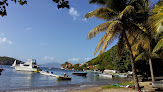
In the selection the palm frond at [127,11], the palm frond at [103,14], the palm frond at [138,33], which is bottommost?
the palm frond at [138,33]

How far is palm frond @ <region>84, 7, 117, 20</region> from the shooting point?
11.1 meters

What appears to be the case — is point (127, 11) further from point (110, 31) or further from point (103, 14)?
point (103, 14)

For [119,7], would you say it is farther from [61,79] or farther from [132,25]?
[61,79]

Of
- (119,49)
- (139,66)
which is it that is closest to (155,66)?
(139,66)

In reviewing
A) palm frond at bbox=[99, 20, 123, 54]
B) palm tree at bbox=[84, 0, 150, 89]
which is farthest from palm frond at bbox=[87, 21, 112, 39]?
palm frond at bbox=[99, 20, 123, 54]

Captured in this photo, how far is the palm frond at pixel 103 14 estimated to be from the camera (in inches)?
438

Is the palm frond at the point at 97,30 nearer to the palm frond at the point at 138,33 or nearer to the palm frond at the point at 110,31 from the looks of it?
the palm frond at the point at 110,31

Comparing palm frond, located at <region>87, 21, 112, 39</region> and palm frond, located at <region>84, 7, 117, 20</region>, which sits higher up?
palm frond, located at <region>84, 7, 117, 20</region>

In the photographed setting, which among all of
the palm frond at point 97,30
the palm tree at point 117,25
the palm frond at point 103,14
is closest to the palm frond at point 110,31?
the palm tree at point 117,25

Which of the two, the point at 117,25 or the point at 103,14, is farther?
the point at 103,14

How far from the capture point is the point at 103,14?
1146 centimetres

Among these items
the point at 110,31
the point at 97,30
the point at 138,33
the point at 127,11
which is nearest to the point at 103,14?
the point at 97,30

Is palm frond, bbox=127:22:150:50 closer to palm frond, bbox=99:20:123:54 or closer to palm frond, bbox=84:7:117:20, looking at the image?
palm frond, bbox=99:20:123:54

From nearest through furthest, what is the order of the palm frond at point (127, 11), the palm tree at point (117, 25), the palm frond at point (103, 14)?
the palm frond at point (127, 11)
the palm tree at point (117, 25)
the palm frond at point (103, 14)
